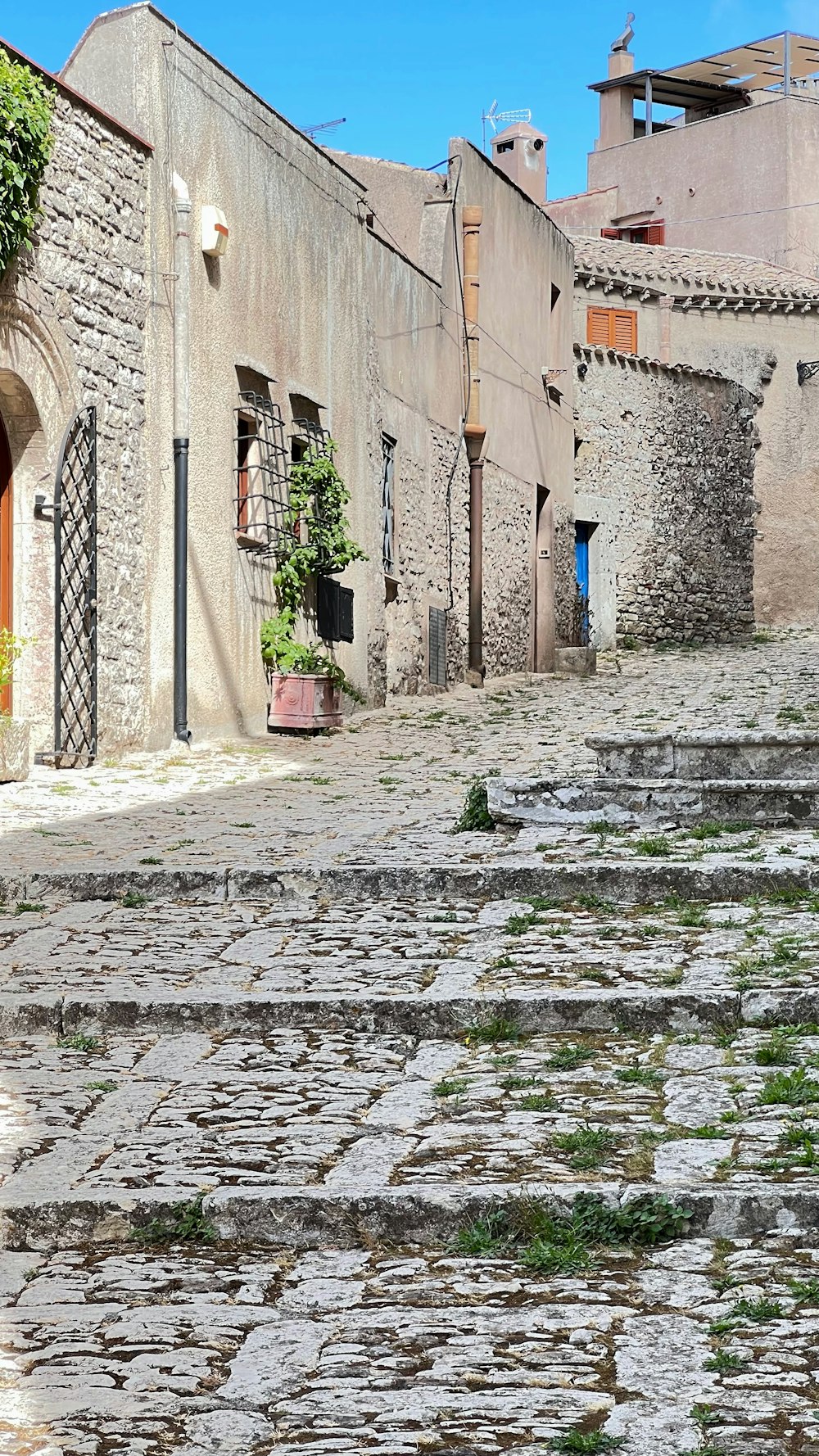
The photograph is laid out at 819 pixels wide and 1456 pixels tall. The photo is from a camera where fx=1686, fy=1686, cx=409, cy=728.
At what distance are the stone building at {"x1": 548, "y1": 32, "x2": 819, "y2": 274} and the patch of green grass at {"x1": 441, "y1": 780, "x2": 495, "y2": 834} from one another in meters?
32.0

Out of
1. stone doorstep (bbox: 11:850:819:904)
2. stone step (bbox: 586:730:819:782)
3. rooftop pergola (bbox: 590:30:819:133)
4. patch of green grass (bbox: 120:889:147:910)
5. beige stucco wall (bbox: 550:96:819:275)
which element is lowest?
patch of green grass (bbox: 120:889:147:910)

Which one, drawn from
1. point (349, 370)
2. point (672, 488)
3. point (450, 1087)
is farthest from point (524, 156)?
point (450, 1087)

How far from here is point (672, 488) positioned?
28.7 metres

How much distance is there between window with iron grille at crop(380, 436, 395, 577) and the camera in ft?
56.6

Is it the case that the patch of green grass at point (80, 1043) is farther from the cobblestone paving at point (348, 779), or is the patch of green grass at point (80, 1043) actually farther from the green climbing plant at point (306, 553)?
the green climbing plant at point (306, 553)

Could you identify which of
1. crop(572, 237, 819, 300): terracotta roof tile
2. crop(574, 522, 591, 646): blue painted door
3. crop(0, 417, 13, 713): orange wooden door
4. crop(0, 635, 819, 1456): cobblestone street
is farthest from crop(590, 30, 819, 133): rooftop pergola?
crop(0, 635, 819, 1456): cobblestone street

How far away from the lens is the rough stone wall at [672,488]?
2748 centimetres

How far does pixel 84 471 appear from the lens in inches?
429

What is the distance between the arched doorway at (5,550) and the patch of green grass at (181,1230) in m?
7.30

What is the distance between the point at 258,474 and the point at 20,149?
13.6 ft

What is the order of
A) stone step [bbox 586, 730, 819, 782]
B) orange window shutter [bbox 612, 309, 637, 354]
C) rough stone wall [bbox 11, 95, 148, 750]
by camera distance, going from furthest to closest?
orange window shutter [bbox 612, 309, 637, 354]
rough stone wall [bbox 11, 95, 148, 750]
stone step [bbox 586, 730, 819, 782]

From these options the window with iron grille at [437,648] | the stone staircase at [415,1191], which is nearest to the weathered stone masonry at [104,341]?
the stone staircase at [415,1191]

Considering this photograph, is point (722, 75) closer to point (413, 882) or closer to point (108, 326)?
point (108, 326)

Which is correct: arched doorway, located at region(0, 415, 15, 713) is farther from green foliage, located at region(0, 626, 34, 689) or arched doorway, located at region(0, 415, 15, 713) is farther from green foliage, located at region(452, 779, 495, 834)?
green foliage, located at region(452, 779, 495, 834)
